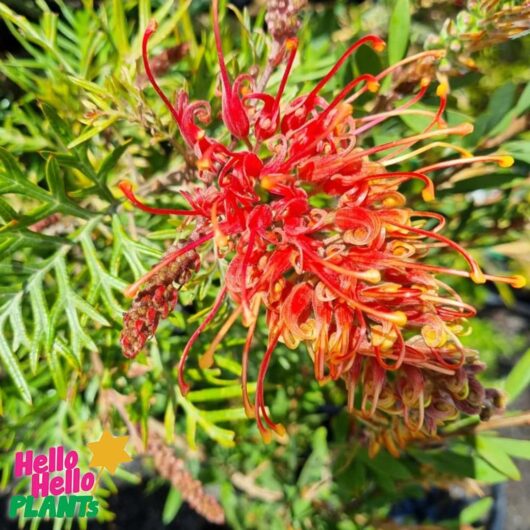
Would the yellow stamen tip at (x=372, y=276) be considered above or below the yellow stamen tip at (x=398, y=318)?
above

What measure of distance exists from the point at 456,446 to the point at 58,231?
541 mm

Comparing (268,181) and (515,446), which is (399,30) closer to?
(268,181)

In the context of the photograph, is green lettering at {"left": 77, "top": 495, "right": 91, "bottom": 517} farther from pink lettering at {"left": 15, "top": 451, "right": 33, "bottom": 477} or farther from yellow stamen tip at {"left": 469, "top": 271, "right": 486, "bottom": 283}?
yellow stamen tip at {"left": 469, "top": 271, "right": 486, "bottom": 283}

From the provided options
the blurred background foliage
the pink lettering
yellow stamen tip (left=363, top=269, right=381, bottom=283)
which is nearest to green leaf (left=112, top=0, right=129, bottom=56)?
the blurred background foliage

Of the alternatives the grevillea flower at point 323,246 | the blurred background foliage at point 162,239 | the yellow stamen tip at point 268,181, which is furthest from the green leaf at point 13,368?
the yellow stamen tip at point 268,181

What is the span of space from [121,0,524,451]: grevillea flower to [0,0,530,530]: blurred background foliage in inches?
→ 2.8

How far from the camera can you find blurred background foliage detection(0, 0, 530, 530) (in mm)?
518

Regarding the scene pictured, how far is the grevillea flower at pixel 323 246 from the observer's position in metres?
0.42

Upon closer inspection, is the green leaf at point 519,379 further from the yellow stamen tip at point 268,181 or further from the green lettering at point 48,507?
the green lettering at point 48,507

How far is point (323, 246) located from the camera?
0.45 metres

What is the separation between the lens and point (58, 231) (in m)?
0.62

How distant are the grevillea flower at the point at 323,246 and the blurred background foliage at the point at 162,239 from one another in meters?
0.07

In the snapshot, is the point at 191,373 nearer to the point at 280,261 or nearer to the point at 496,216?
the point at 280,261

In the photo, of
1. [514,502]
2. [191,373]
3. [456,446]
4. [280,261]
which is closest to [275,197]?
[280,261]
